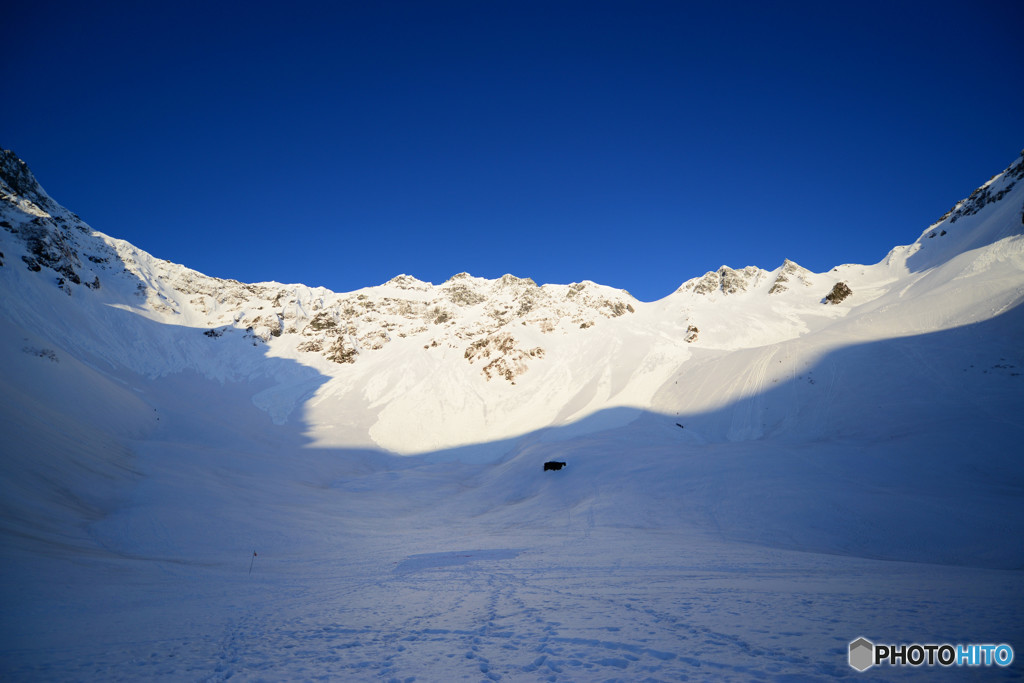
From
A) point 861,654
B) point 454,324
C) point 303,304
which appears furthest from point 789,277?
point 303,304

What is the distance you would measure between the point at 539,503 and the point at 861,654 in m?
23.2

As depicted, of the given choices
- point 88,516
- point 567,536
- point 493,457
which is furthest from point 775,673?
point 493,457

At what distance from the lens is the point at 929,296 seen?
138 feet

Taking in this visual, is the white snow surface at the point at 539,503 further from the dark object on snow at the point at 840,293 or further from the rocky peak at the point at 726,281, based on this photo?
the rocky peak at the point at 726,281

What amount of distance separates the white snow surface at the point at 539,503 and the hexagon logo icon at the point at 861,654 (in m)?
0.15

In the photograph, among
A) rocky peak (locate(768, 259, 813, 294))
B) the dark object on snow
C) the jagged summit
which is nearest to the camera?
the jagged summit

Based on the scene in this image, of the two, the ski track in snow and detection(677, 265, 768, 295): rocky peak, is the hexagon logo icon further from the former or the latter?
detection(677, 265, 768, 295): rocky peak

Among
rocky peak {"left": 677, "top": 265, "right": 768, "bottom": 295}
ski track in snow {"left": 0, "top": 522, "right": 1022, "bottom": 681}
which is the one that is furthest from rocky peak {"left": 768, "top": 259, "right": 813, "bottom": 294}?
ski track in snow {"left": 0, "top": 522, "right": 1022, "bottom": 681}

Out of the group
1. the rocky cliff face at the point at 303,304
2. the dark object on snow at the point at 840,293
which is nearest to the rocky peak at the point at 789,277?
the dark object on snow at the point at 840,293

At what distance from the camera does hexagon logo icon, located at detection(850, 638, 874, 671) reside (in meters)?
4.87

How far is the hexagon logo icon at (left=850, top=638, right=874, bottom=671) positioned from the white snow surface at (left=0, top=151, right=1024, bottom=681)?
145 millimetres

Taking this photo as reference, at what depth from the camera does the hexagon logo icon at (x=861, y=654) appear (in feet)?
16.0

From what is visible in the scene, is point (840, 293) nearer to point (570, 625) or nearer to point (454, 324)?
point (454, 324)

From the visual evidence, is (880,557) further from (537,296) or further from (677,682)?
(537,296)
